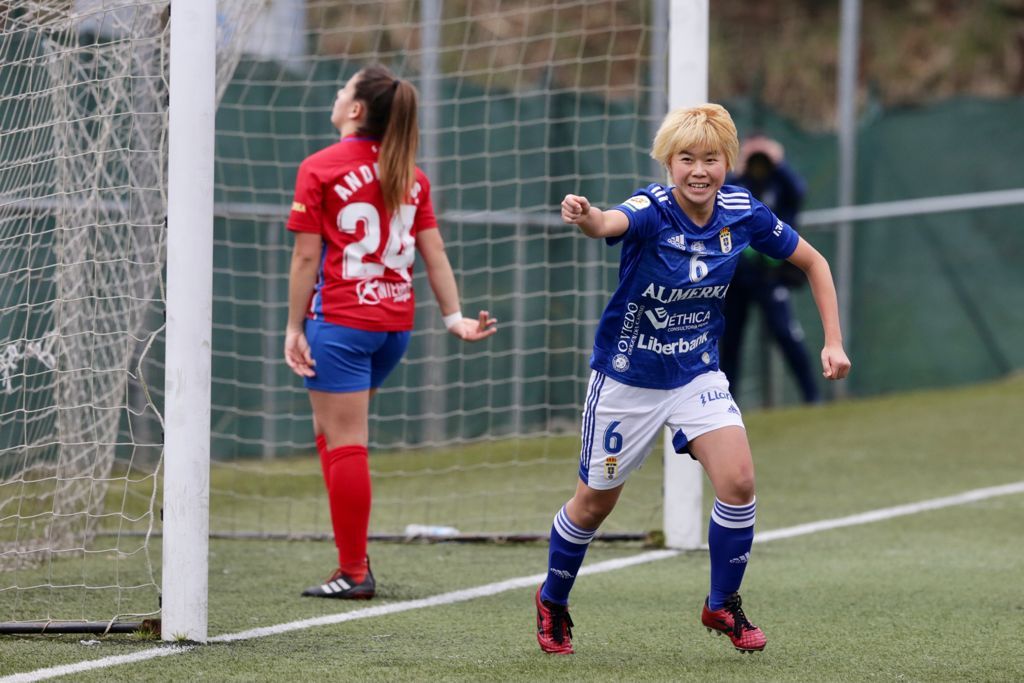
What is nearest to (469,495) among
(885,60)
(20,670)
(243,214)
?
(243,214)

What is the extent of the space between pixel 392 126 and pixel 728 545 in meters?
2.05

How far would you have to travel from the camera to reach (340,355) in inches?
217

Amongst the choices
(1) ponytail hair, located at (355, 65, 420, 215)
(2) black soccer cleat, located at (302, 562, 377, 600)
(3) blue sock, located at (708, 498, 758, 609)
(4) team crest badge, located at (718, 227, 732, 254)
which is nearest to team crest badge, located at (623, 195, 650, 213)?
(4) team crest badge, located at (718, 227, 732, 254)

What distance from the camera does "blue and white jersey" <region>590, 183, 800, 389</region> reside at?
4586 mm

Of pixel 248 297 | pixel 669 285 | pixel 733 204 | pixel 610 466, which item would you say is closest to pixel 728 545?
pixel 610 466

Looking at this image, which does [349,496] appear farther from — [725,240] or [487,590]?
[725,240]

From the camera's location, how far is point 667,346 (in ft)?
15.3

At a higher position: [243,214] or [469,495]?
[243,214]

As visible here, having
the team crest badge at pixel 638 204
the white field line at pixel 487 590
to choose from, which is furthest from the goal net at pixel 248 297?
the team crest badge at pixel 638 204

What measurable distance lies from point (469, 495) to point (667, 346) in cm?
406

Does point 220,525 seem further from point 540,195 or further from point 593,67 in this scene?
point 593,67

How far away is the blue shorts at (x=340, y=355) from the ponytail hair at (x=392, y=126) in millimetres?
483

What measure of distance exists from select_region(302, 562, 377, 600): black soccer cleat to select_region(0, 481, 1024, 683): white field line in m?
0.14

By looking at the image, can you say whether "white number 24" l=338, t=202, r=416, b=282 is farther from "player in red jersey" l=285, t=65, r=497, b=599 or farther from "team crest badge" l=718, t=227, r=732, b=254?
"team crest badge" l=718, t=227, r=732, b=254
